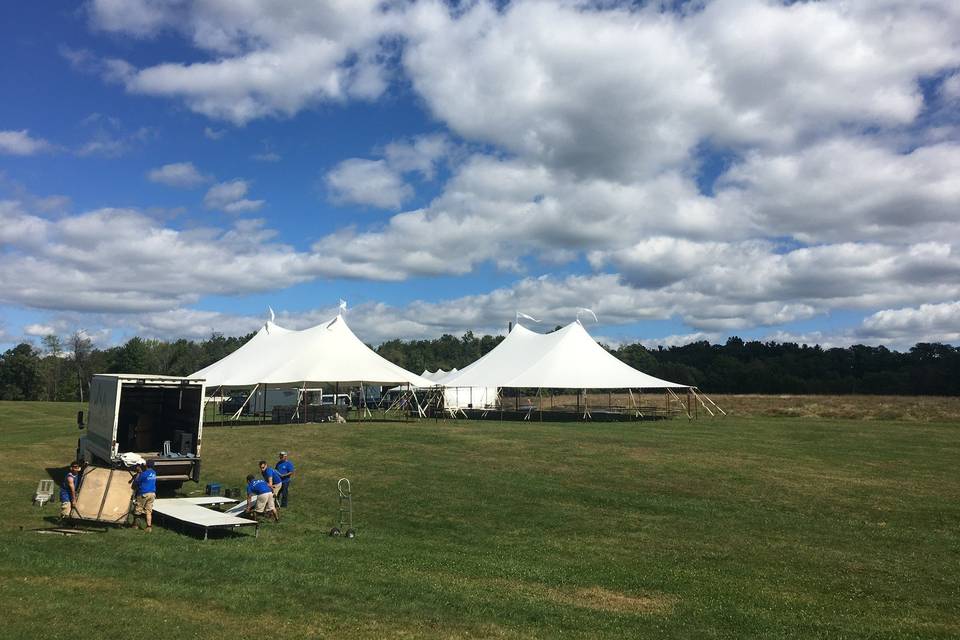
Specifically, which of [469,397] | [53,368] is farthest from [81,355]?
[469,397]

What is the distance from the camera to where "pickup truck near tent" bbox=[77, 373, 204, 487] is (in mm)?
15875

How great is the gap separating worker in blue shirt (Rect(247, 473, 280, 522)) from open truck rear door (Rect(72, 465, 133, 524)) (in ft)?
7.22

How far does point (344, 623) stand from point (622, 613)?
3.27 metres

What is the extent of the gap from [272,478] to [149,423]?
745cm

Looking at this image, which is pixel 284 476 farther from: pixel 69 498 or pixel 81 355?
pixel 81 355

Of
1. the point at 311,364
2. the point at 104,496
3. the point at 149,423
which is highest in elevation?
the point at 311,364

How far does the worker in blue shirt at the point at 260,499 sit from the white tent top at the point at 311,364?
2113 centimetres

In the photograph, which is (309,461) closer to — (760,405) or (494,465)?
(494,465)

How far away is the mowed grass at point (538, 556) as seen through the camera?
753cm

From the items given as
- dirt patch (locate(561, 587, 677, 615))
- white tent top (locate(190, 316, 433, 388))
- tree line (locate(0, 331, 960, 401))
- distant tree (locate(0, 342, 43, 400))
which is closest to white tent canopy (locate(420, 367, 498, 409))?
white tent top (locate(190, 316, 433, 388))

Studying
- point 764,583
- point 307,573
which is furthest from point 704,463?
point 307,573

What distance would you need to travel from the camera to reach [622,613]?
26.4 feet

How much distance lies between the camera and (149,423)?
1966cm

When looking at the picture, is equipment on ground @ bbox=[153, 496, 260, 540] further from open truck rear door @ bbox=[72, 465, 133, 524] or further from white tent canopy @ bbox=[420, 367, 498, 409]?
white tent canopy @ bbox=[420, 367, 498, 409]
